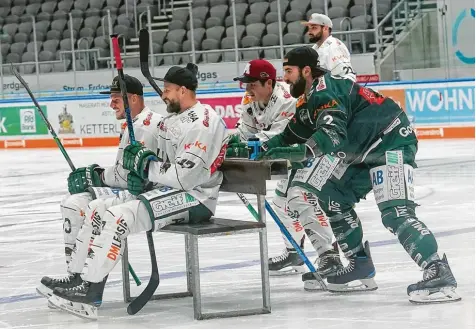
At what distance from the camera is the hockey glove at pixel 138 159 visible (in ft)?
16.5

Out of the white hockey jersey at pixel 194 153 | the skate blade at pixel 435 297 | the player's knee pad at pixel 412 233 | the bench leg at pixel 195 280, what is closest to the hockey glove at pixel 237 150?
the white hockey jersey at pixel 194 153

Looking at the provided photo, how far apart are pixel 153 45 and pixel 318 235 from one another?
13678mm

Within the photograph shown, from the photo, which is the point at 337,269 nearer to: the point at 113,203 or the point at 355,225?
the point at 355,225

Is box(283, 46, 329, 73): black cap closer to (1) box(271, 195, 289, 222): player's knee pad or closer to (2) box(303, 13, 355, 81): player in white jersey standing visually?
(1) box(271, 195, 289, 222): player's knee pad

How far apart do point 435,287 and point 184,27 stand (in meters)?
14.8

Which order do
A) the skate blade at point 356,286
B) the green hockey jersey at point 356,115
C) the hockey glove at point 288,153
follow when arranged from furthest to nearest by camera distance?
1. the skate blade at point 356,286
2. the green hockey jersey at point 356,115
3. the hockey glove at point 288,153

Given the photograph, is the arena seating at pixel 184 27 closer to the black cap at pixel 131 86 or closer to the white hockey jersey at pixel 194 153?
the black cap at pixel 131 86

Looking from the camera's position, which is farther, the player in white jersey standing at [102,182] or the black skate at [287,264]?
the black skate at [287,264]

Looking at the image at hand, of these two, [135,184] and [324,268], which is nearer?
[135,184]

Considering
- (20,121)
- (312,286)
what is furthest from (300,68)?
(20,121)

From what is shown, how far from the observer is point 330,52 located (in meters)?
7.84

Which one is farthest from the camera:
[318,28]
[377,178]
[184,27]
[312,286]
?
[184,27]

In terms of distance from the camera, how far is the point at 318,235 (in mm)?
5910

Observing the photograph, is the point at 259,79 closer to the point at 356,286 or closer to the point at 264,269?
the point at 356,286
